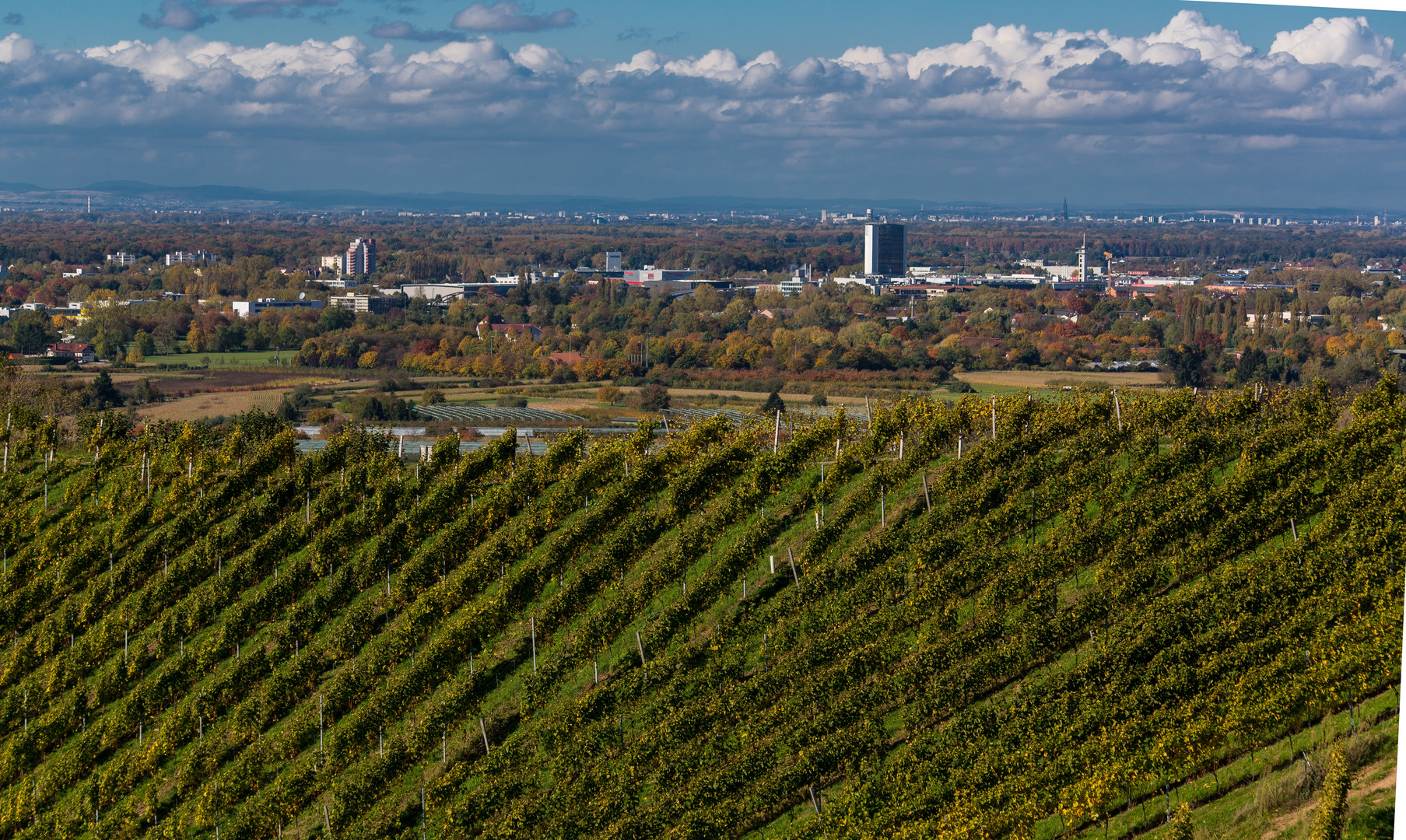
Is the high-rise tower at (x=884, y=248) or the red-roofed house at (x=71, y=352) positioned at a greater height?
the high-rise tower at (x=884, y=248)

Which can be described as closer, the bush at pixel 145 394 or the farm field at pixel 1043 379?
the bush at pixel 145 394

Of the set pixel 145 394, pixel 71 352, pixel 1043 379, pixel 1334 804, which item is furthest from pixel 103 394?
pixel 1334 804

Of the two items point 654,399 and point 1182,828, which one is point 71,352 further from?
point 1182,828

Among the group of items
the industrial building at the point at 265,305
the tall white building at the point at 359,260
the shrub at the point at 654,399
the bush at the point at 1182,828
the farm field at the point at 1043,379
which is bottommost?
the shrub at the point at 654,399

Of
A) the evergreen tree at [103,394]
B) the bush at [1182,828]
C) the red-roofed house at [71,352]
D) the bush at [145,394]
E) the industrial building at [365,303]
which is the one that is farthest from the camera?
the industrial building at [365,303]

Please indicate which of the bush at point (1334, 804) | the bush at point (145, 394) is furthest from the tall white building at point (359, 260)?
the bush at point (1334, 804)

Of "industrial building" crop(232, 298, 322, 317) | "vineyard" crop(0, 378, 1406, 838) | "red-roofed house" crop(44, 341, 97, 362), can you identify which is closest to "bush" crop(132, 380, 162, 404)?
"red-roofed house" crop(44, 341, 97, 362)

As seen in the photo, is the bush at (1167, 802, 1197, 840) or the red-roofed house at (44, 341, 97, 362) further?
the red-roofed house at (44, 341, 97, 362)

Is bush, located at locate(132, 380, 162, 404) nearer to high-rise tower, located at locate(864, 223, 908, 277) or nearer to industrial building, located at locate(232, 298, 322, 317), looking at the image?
industrial building, located at locate(232, 298, 322, 317)

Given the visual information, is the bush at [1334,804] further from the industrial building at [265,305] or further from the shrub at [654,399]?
the industrial building at [265,305]
